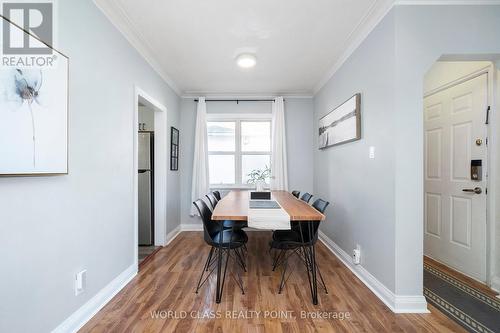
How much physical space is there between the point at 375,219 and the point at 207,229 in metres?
1.64

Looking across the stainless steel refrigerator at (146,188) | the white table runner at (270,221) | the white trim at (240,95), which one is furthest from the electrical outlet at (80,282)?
the white trim at (240,95)

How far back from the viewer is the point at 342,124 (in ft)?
9.24

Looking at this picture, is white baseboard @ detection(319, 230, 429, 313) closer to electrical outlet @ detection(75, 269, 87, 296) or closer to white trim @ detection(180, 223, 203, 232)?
electrical outlet @ detection(75, 269, 87, 296)

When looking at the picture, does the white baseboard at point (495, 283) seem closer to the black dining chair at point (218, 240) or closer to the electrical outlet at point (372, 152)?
the electrical outlet at point (372, 152)

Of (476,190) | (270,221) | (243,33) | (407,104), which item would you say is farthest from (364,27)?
(270,221)

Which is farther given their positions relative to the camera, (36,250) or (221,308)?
(221,308)

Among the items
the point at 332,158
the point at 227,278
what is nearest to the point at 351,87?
the point at 332,158

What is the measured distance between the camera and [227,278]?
92.4 inches

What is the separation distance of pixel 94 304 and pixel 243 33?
2.89 meters

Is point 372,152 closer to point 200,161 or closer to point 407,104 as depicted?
point 407,104

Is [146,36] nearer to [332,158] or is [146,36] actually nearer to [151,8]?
[151,8]

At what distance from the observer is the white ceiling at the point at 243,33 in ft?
6.49

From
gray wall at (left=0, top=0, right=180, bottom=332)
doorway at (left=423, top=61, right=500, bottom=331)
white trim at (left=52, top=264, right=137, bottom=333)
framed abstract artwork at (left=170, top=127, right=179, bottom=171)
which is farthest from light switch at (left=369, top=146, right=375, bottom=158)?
framed abstract artwork at (left=170, top=127, right=179, bottom=171)

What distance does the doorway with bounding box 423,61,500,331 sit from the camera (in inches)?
80.8
